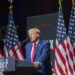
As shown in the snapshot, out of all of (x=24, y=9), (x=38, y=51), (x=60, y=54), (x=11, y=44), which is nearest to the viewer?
(x=38, y=51)

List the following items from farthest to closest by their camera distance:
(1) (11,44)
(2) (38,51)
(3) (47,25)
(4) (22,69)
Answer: (3) (47,25), (1) (11,44), (2) (38,51), (4) (22,69)

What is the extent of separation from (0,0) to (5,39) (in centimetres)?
277

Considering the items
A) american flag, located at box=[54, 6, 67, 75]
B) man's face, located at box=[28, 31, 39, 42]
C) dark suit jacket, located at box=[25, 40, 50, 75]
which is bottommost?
american flag, located at box=[54, 6, 67, 75]

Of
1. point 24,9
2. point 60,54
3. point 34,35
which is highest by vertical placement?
point 24,9

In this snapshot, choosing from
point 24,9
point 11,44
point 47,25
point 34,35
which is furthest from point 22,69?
point 24,9

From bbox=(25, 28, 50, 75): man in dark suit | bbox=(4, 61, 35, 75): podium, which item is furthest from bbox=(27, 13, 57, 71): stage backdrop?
bbox=(4, 61, 35, 75): podium

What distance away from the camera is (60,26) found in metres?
9.12

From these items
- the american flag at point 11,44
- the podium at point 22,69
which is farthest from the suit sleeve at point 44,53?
the american flag at point 11,44

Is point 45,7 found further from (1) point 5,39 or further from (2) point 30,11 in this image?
(1) point 5,39

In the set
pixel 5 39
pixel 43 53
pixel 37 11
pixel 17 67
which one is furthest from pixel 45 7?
pixel 17 67

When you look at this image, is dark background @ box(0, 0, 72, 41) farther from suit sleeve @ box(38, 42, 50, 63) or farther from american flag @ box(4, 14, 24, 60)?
suit sleeve @ box(38, 42, 50, 63)

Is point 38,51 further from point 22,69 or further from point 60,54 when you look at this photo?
point 60,54

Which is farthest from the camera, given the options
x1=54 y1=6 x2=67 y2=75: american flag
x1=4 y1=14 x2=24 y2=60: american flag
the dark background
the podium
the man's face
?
the dark background

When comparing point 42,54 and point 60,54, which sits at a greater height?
point 42,54
